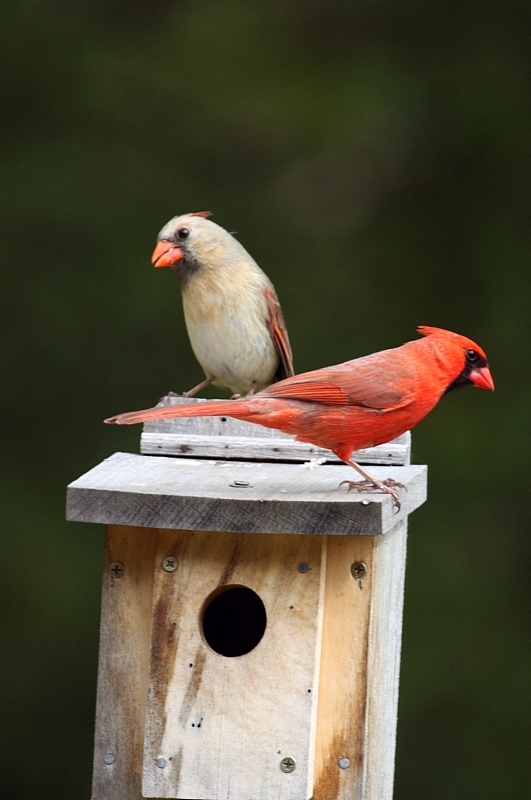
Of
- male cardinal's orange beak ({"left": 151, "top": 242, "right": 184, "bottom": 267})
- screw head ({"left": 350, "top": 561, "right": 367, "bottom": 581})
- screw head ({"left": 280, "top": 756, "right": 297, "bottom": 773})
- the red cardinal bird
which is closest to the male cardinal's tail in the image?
the red cardinal bird

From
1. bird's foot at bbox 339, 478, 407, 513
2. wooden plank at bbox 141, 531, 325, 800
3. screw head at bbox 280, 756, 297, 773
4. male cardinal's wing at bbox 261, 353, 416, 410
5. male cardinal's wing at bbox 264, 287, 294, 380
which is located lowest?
screw head at bbox 280, 756, 297, 773

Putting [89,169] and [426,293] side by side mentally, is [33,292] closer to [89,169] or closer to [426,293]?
[89,169]

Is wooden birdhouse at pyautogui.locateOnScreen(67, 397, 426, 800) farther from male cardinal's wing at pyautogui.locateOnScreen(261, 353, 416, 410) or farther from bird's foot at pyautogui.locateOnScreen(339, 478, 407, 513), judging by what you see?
male cardinal's wing at pyautogui.locateOnScreen(261, 353, 416, 410)

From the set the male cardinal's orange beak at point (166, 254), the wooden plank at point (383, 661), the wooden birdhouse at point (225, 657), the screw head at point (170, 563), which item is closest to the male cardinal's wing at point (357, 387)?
the wooden birdhouse at point (225, 657)

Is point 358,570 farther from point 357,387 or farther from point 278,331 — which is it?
point 278,331

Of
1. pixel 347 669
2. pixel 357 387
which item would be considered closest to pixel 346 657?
pixel 347 669

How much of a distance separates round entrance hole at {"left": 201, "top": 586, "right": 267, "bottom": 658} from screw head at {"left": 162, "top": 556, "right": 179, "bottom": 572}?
343 mm

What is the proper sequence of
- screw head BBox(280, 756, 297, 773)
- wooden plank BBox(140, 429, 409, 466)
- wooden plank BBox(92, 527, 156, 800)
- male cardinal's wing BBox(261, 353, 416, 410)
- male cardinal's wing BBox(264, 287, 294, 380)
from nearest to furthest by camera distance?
screw head BBox(280, 756, 297, 773)
wooden plank BBox(92, 527, 156, 800)
male cardinal's wing BBox(261, 353, 416, 410)
wooden plank BBox(140, 429, 409, 466)
male cardinal's wing BBox(264, 287, 294, 380)

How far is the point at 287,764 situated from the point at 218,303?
6.34 ft

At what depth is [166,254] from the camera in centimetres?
475

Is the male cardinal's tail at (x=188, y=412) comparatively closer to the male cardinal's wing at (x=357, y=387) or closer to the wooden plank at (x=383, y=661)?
the male cardinal's wing at (x=357, y=387)

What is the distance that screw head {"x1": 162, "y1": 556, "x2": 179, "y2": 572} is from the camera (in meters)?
A: 3.29

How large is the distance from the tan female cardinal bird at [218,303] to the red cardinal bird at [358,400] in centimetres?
127

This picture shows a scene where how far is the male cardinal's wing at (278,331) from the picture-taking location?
16.1 feet
